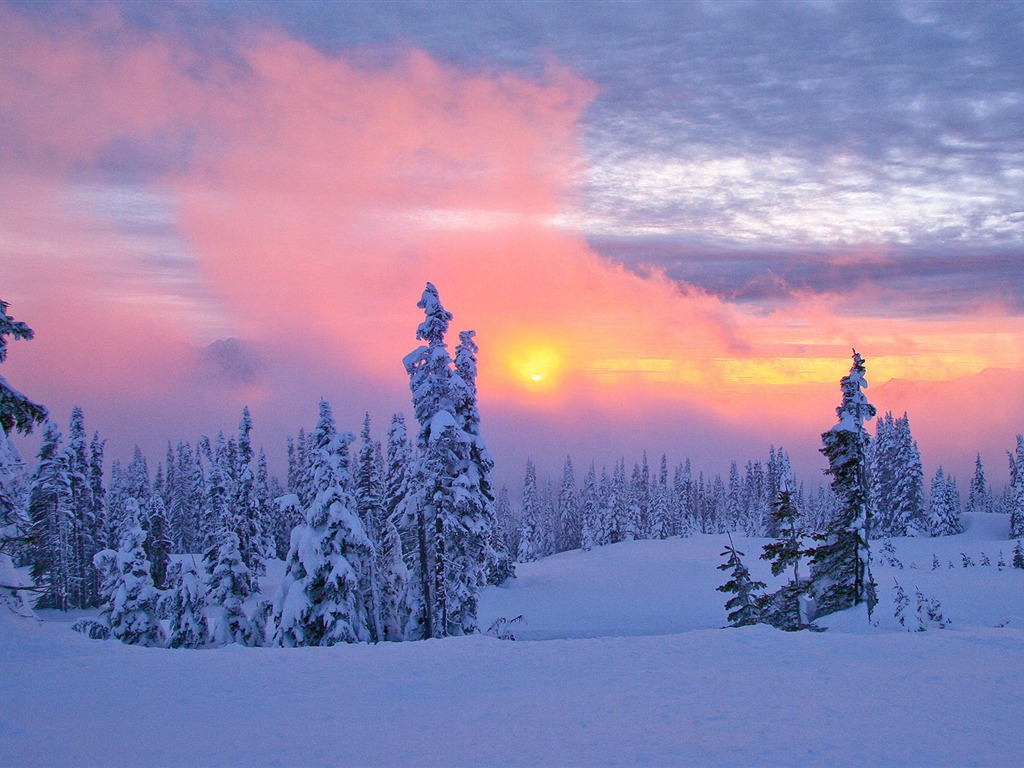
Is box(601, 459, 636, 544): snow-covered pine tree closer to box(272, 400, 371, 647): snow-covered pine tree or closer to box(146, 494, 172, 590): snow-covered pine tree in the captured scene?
box(146, 494, 172, 590): snow-covered pine tree

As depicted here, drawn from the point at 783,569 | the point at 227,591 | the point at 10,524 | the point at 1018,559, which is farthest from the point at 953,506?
the point at 10,524

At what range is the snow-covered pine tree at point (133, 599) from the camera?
29.9m

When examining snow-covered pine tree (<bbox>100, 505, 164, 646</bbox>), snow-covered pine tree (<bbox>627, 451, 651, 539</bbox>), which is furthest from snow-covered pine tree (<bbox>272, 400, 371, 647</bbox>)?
snow-covered pine tree (<bbox>627, 451, 651, 539</bbox>)

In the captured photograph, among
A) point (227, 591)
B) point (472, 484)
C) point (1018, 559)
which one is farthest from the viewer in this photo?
point (1018, 559)

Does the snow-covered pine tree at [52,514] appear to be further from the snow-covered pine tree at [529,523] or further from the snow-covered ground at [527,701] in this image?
the snow-covered pine tree at [529,523]

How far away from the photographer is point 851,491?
87.9 feet

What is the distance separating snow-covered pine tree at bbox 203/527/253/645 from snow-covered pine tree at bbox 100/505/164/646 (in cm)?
249

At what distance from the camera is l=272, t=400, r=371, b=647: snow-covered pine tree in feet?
82.7

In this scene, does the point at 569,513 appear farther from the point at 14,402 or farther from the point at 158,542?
the point at 14,402

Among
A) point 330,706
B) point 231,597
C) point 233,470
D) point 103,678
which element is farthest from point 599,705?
point 233,470

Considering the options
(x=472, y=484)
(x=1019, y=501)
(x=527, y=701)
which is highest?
(x=472, y=484)

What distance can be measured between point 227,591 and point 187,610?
5414mm

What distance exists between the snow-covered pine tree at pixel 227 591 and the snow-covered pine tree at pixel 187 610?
86 centimetres

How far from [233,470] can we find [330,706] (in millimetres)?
49698
